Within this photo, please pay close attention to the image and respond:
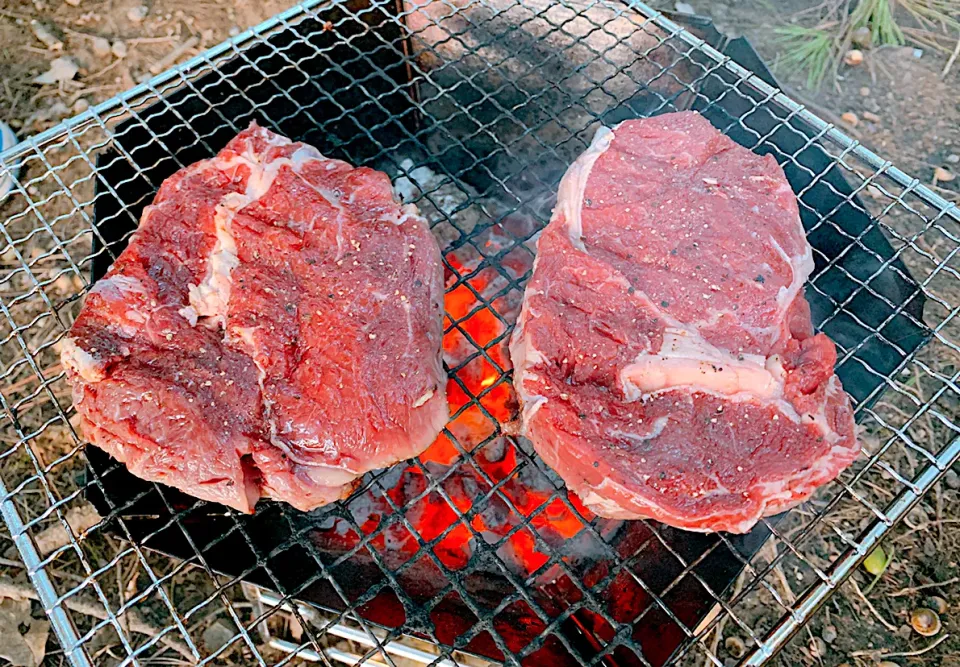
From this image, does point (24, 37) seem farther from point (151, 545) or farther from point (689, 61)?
point (689, 61)

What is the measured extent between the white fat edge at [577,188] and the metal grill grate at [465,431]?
318 mm

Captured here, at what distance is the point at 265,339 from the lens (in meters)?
2.52

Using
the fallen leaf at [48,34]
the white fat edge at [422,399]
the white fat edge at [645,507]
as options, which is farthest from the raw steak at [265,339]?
the fallen leaf at [48,34]

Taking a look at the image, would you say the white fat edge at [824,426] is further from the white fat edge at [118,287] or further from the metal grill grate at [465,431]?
the white fat edge at [118,287]

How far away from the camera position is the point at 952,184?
4.57 meters

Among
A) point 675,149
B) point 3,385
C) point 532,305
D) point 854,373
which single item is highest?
point 675,149

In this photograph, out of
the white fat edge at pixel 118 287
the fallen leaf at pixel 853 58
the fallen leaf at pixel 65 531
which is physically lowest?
the fallen leaf at pixel 65 531

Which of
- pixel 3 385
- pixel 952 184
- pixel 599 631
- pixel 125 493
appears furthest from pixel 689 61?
pixel 3 385

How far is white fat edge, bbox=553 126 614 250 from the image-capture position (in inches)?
108

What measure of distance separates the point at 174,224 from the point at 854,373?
2824 mm

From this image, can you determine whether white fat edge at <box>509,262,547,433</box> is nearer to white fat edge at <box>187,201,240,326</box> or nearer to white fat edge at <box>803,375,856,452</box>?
white fat edge at <box>803,375,856,452</box>

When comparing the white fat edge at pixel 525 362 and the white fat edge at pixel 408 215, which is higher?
Result: the white fat edge at pixel 408 215

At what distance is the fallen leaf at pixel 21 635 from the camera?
329cm

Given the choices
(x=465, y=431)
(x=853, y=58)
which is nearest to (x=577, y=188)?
(x=465, y=431)
